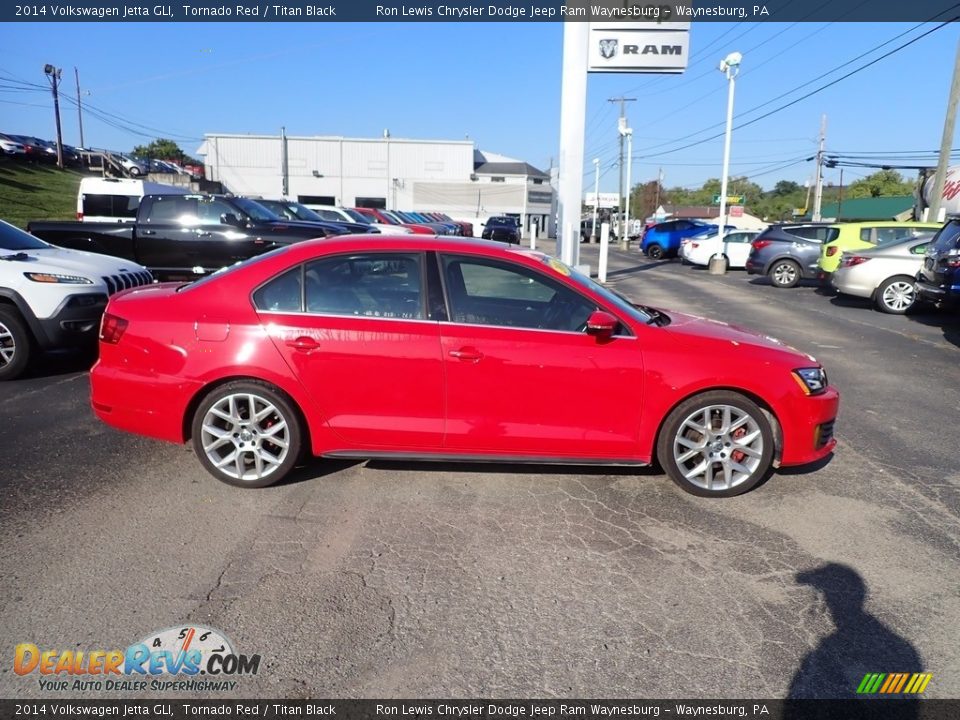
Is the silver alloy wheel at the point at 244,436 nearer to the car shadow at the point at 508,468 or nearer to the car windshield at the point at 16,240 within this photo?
the car shadow at the point at 508,468

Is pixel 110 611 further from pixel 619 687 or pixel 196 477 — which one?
pixel 619 687

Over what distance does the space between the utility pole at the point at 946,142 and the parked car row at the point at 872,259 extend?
15.9 feet

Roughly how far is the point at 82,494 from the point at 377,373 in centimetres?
196

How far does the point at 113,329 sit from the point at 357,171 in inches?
2572

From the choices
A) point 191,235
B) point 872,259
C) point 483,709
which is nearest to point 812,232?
point 872,259

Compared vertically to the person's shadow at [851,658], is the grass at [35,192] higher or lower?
higher

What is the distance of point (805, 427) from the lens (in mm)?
4102

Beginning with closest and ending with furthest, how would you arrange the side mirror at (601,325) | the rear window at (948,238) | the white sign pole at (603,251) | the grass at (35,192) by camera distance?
the side mirror at (601,325) → the rear window at (948,238) → the white sign pole at (603,251) → the grass at (35,192)

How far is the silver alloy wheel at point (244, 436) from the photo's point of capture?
4.07 metres

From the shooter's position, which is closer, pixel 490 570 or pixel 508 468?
pixel 490 570

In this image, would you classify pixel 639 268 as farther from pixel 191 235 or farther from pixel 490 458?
pixel 490 458

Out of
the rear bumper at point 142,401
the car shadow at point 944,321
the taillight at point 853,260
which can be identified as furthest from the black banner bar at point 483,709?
the taillight at point 853,260

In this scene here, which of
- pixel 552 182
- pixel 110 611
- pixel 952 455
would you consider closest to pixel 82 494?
pixel 110 611

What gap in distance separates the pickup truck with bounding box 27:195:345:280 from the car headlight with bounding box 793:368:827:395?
29.8 feet
